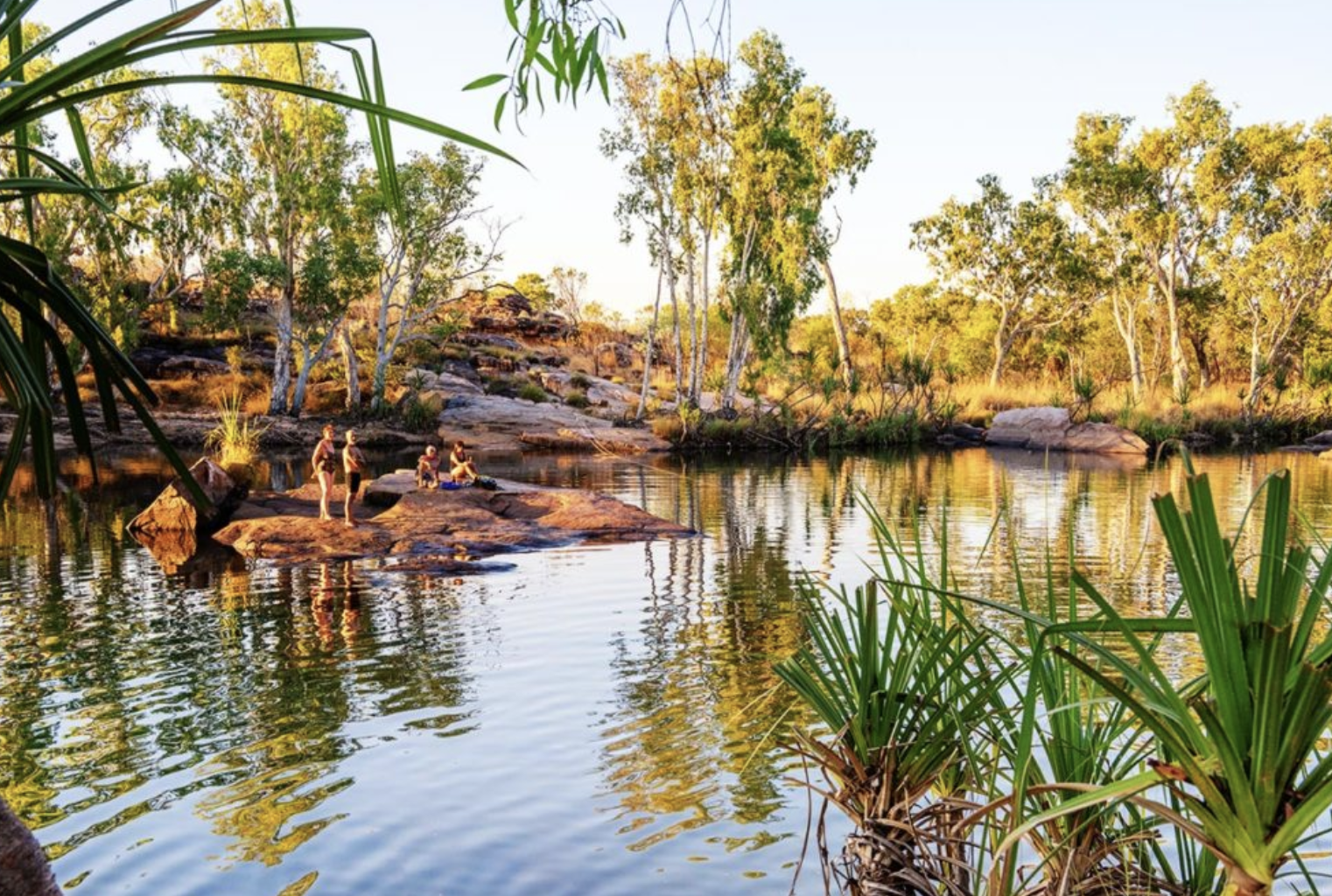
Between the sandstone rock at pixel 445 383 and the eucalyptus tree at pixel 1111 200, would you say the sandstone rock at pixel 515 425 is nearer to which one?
the sandstone rock at pixel 445 383

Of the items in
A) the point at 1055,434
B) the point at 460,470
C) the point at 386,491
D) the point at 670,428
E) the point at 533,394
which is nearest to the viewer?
the point at 460,470

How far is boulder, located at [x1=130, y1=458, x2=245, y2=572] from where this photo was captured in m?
16.9

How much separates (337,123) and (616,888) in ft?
128

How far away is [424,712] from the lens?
8.55 metres

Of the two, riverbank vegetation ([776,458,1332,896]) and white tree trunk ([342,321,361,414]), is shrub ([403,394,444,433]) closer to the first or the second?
white tree trunk ([342,321,361,414])

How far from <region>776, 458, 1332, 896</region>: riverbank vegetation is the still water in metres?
0.31

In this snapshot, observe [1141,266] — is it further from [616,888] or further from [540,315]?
[616,888]

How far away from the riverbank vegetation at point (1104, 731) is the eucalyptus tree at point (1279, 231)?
48.6 meters

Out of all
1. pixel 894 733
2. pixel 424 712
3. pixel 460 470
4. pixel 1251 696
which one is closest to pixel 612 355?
pixel 460 470

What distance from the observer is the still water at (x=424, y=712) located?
19.2 ft

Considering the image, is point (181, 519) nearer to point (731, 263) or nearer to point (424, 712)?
point (424, 712)

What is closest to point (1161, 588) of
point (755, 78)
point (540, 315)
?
point (755, 78)

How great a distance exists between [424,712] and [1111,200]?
4827 centimetres

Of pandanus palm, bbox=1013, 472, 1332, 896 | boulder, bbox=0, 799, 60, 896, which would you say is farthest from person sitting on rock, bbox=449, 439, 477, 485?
pandanus palm, bbox=1013, 472, 1332, 896
